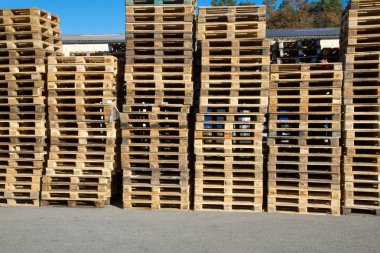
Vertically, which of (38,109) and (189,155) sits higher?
(38,109)

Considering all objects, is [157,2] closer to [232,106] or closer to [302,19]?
[232,106]

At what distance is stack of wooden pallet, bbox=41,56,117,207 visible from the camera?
8250 mm

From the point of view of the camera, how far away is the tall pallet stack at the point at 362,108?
7668mm

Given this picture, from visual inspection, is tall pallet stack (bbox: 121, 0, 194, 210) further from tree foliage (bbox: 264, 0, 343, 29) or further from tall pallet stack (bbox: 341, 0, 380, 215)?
tree foliage (bbox: 264, 0, 343, 29)

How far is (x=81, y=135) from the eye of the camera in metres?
8.33

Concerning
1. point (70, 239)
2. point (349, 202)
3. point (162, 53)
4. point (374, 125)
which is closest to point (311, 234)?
point (349, 202)

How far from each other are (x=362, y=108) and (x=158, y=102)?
443 centimetres

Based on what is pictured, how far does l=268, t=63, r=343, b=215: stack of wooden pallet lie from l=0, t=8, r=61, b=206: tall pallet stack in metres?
5.30

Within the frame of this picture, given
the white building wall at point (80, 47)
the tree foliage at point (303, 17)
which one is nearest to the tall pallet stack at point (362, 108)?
the white building wall at point (80, 47)

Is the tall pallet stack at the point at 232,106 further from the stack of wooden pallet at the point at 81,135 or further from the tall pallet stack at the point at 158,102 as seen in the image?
the stack of wooden pallet at the point at 81,135

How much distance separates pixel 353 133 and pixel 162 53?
14.6 feet

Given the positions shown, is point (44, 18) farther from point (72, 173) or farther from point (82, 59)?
point (72, 173)

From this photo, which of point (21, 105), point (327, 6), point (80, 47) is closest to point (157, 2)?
point (21, 105)

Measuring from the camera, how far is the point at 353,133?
772cm
